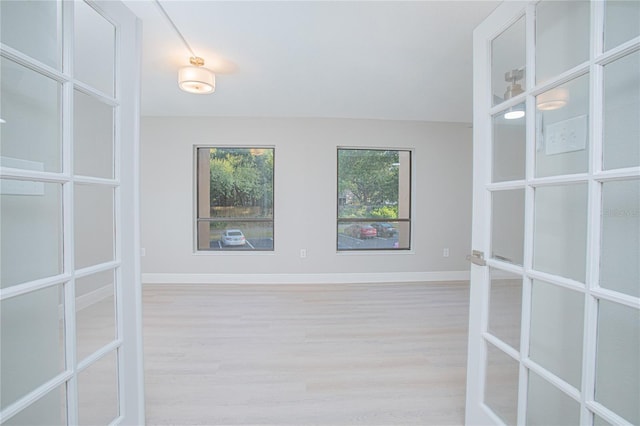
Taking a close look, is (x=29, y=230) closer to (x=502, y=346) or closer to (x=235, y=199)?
(x=502, y=346)

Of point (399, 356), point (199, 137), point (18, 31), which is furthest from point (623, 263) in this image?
point (199, 137)

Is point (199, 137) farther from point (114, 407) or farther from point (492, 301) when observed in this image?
point (492, 301)

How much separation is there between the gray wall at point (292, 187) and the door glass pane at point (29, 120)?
2996 millimetres

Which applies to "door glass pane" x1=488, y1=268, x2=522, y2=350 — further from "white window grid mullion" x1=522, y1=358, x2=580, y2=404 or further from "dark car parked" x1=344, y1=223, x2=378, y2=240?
"dark car parked" x1=344, y1=223, x2=378, y2=240

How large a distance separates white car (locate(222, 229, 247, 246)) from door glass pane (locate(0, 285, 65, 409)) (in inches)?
122

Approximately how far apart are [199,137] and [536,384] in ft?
14.3

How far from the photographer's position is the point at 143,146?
376 cm

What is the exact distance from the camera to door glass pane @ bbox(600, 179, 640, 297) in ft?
2.31

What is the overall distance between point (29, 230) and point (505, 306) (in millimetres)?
1872

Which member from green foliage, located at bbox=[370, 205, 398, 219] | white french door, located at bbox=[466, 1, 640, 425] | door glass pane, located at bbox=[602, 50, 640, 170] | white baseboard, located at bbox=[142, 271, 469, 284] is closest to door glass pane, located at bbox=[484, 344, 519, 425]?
white french door, located at bbox=[466, 1, 640, 425]

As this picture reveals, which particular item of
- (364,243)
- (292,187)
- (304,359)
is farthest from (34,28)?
(364,243)

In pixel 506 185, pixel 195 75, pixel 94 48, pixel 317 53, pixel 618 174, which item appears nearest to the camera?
pixel 618 174

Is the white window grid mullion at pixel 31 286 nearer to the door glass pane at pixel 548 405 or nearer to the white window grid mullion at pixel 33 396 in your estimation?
the white window grid mullion at pixel 33 396

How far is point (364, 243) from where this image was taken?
4059mm
